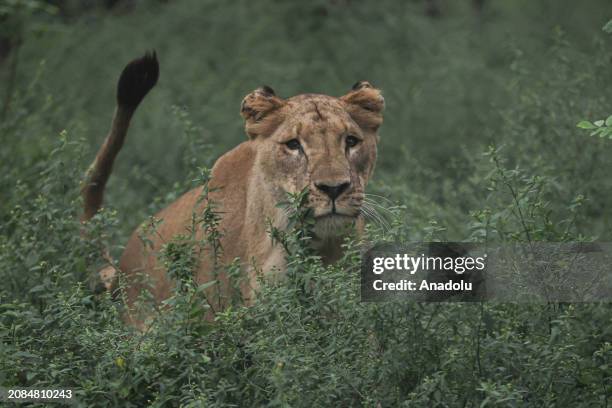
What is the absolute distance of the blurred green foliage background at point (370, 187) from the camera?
4273mm

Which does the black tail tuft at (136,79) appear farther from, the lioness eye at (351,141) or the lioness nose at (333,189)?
the lioness nose at (333,189)

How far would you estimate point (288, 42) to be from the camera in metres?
12.0

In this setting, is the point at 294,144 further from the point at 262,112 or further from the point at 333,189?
the point at 333,189

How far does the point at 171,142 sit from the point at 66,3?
163 inches

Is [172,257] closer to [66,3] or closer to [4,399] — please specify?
[4,399]

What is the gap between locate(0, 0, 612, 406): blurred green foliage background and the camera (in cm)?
427

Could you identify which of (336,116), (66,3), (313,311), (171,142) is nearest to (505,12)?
(66,3)
